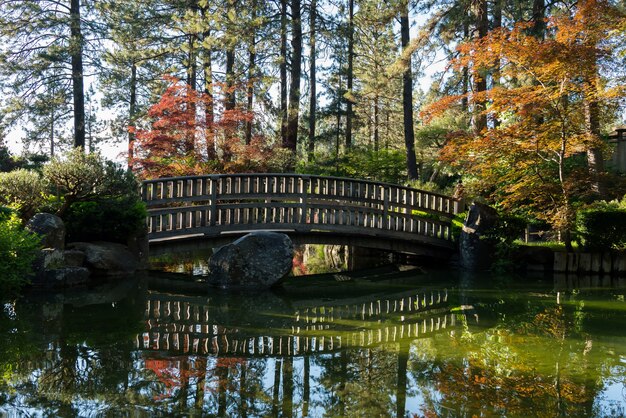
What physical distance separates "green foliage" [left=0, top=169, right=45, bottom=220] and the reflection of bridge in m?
2.77

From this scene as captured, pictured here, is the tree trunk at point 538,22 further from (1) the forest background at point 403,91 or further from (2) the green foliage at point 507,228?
(2) the green foliage at point 507,228

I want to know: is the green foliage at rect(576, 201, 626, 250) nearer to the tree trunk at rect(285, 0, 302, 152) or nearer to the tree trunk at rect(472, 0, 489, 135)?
the tree trunk at rect(472, 0, 489, 135)

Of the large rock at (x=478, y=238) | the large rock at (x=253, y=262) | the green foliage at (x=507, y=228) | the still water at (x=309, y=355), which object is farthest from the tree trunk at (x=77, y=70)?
the green foliage at (x=507, y=228)

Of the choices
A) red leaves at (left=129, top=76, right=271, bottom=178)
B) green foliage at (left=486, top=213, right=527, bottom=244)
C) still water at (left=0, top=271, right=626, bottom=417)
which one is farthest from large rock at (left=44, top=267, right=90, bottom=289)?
green foliage at (left=486, top=213, right=527, bottom=244)

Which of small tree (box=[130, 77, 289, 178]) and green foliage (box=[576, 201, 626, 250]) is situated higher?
small tree (box=[130, 77, 289, 178])

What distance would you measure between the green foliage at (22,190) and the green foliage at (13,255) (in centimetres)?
214

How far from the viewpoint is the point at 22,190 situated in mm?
9023

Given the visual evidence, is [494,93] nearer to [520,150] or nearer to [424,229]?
[520,150]

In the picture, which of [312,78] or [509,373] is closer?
[509,373]

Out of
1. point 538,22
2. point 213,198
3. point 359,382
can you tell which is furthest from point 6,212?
point 538,22

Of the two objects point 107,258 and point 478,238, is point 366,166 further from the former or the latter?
point 107,258

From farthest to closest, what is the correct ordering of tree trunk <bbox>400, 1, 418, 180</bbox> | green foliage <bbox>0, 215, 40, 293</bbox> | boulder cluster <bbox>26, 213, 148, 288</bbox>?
1. tree trunk <bbox>400, 1, 418, 180</bbox>
2. boulder cluster <bbox>26, 213, 148, 288</bbox>
3. green foliage <bbox>0, 215, 40, 293</bbox>

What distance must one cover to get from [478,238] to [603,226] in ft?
7.77

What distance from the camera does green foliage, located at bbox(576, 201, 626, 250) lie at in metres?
10.7
